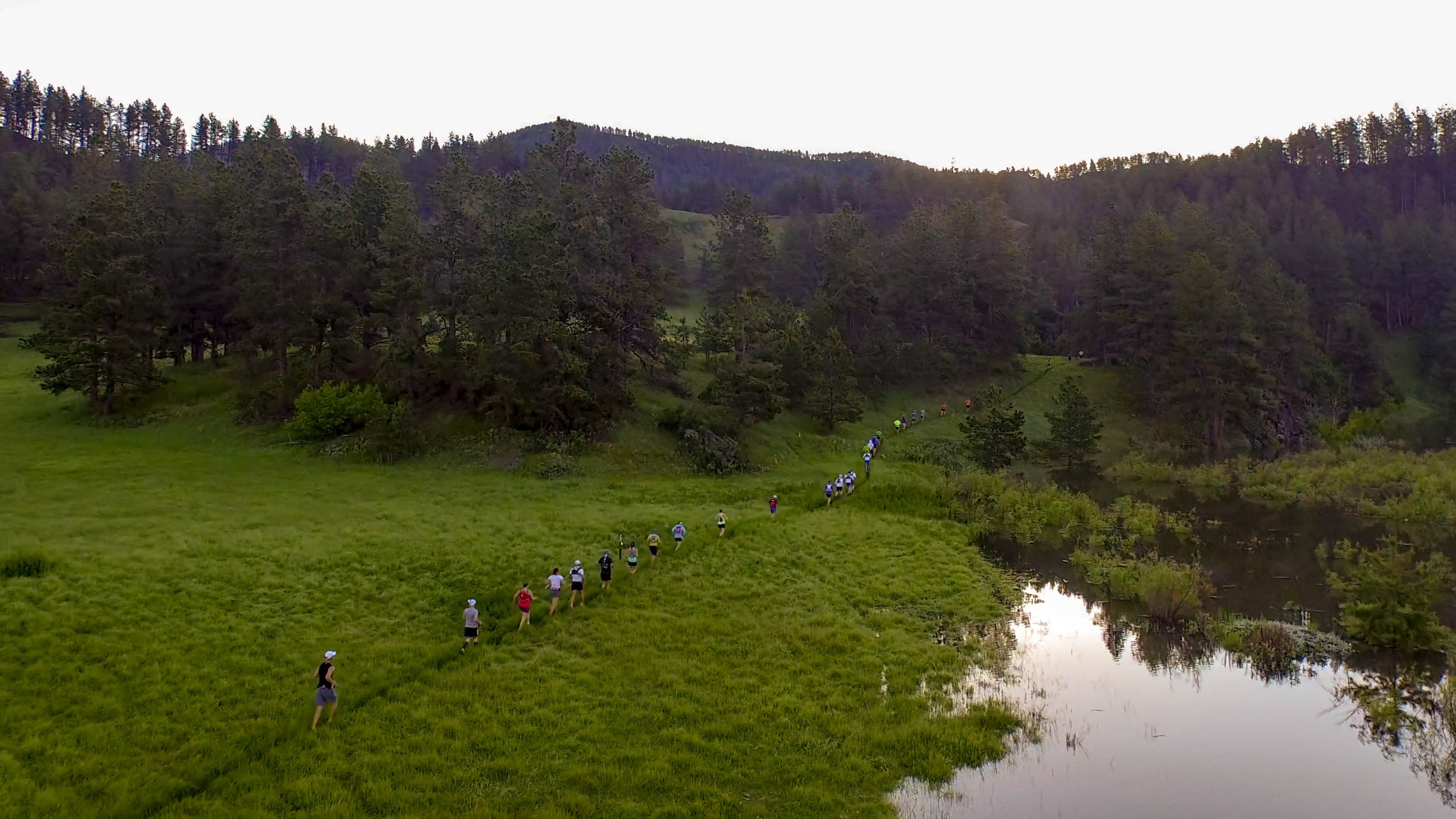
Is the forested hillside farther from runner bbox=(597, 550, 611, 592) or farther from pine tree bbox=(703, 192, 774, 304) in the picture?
runner bbox=(597, 550, 611, 592)

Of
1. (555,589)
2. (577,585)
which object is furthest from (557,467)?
(555,589)

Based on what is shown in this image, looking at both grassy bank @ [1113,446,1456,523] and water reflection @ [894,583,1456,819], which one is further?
grassy bank @ [1113,446,1456,523]

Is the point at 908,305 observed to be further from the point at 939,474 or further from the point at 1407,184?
the point at 1407,184

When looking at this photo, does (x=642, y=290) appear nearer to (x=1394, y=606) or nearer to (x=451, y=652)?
(x=451, y=652)

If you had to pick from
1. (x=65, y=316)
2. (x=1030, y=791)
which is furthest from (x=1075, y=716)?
(x=65, y=316)

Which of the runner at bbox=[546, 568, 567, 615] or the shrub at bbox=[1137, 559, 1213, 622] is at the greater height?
the runner at bbox=[546, 568, 567, 615]

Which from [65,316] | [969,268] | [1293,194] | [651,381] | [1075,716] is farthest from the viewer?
[1293,194]

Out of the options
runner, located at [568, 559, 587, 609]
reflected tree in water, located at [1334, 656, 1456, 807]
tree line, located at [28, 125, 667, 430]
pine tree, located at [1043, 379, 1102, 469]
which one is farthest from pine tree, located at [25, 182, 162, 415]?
reflected tree in water, located at [1334, 656, 1456, 807]
